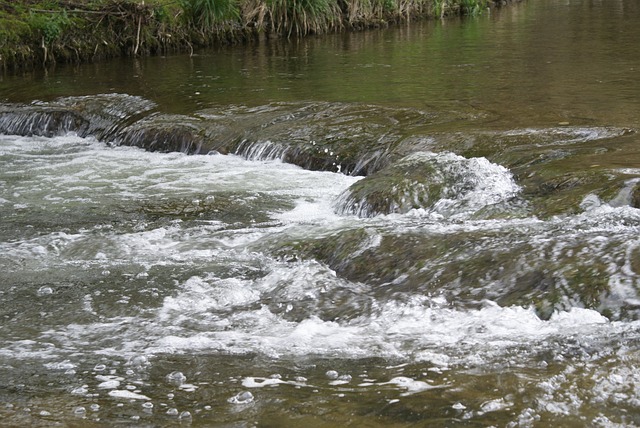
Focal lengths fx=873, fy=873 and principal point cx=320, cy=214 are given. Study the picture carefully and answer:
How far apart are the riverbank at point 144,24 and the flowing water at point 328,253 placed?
143 inches

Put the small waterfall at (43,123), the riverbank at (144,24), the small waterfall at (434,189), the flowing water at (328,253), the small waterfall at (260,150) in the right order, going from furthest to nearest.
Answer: the riverbank at (144,24)
the small waterfall at (43,123)
the small waterfall at (260,150)
the small waterfall at (434,189)
the flowing water at (328,253)

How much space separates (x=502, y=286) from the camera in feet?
17.3

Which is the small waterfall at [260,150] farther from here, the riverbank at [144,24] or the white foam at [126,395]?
the riverbank at [144,24]

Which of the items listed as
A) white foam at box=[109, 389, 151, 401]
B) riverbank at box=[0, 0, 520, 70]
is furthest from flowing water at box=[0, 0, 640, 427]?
riverbank at box=[0, 0, 520, 70]

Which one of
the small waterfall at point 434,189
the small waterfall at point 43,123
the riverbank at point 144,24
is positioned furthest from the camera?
the riverbank at point 144,24

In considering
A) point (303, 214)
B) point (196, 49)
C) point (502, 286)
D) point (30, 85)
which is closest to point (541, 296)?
point (502, 286)

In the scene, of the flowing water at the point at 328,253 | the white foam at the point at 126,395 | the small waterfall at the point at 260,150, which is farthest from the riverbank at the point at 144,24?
the white foam at the point at 126,395

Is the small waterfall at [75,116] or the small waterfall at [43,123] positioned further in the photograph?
the small waterfall at [43,123]

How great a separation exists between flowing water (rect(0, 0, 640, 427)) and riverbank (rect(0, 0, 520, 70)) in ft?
11.9

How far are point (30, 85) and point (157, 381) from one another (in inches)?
470

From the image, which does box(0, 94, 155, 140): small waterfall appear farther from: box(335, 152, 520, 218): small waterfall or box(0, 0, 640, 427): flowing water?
box(335, 152, 520, 218): small waterfall

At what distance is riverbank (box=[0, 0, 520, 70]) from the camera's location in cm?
1686

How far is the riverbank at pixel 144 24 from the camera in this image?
1686cm

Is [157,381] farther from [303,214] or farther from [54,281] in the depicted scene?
[303,214]
